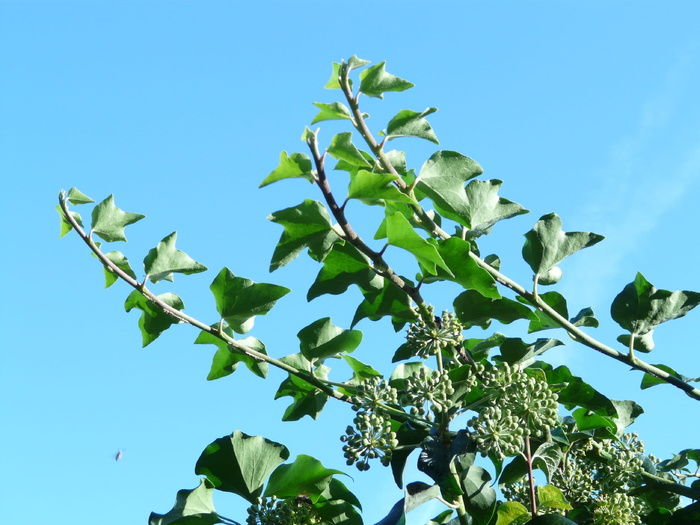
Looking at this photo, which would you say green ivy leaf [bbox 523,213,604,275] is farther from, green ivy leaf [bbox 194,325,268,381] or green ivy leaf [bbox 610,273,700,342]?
green ivy leaf [bbox 194,325,268,381]

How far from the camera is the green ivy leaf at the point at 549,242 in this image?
2572 mm

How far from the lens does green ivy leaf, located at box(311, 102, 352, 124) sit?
2.37 m

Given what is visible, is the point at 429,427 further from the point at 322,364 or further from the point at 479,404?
the point at 322,364

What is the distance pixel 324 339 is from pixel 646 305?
1.18m

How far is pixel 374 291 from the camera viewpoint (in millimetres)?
2471

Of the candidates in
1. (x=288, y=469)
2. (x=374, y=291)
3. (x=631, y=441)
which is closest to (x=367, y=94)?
(x=374, y=291)

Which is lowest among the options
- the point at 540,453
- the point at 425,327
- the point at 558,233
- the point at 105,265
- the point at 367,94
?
the point at 540,453

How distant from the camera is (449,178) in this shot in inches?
93.0

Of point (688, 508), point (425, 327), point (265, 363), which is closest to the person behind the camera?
point (425, 327)

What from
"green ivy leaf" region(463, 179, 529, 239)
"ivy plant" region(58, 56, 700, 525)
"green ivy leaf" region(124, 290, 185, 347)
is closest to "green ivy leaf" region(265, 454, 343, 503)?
"ivy plant" region(58, 56, 700, 525)

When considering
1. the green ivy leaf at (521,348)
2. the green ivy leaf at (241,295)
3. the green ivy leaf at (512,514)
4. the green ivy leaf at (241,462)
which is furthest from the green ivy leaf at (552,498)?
the green ivy leaf at (241,295)

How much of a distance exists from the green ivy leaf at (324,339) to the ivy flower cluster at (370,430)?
362 millimetres

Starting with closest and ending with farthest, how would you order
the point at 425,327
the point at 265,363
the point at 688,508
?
the point at 425,327, the point at 688,508, the point at 265,363

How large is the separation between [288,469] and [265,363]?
432mm
